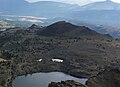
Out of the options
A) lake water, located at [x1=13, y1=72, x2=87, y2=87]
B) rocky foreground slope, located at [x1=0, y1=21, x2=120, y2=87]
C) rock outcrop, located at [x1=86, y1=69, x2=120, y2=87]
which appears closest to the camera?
rock outcrop, located at [x1=86, y1=69, x2=120, y2=87]

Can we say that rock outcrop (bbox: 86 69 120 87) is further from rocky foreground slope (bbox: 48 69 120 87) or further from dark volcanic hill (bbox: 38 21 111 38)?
dark volcanic hill (bbox: 38 21 111 38)

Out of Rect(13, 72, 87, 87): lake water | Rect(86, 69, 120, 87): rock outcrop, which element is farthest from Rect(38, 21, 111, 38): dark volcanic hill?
Rect(86, 69, 120, 87): rock outcrop

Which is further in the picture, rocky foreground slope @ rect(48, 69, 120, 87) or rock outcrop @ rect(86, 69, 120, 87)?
rock outcrop @ rect(86, 69, 120, 87)

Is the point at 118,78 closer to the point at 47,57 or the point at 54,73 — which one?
the point at 54,73

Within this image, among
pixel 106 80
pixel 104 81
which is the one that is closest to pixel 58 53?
pixel 106 80

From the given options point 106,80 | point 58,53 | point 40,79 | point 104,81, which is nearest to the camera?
point 104,81

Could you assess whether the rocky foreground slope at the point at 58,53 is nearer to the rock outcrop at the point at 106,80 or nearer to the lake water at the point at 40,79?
the lake water at the point at 40,79

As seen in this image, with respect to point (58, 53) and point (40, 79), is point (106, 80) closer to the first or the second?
point (40, 79)

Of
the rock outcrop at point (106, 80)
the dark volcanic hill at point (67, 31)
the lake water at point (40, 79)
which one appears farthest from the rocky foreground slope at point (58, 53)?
the rock outcrop at point (106, 80)

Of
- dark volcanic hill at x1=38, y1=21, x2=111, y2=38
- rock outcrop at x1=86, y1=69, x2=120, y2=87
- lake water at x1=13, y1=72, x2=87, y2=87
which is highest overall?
rock outcrop at x1=86, y1=69, x2=120, y2=87
